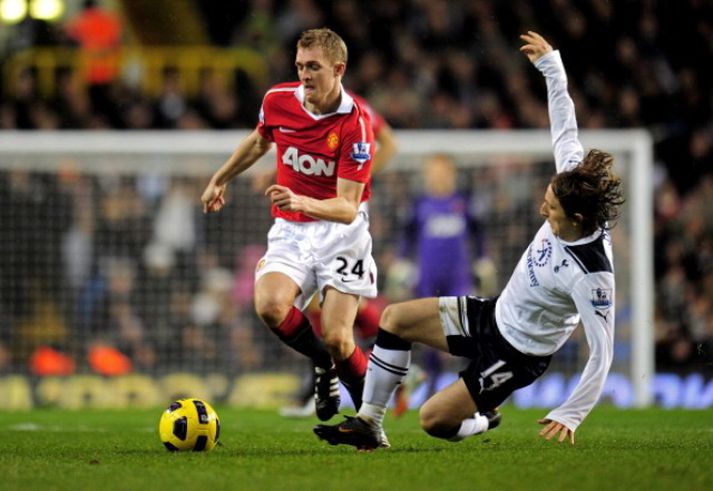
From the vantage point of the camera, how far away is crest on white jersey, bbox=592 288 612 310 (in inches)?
221

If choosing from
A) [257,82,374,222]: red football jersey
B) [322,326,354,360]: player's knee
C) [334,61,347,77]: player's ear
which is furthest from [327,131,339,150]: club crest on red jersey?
[322,326,354,360]: player's knee

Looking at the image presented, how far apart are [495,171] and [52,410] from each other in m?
4.67

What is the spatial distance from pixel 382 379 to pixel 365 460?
537mm

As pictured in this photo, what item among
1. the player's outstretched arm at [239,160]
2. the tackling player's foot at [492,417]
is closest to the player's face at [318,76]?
the player's outstretched arm at [239,160]

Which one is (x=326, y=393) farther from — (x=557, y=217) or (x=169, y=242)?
(x=169, y=242)

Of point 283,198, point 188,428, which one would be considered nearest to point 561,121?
point 283,198

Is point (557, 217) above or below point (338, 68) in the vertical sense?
below

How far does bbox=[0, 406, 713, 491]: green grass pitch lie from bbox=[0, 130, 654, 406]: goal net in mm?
3939

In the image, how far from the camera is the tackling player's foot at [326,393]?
6777 millimetres

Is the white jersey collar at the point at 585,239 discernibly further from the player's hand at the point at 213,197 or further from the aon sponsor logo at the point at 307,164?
the player's hand at the point at 213,197

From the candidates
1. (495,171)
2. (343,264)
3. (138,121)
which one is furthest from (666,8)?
(343,264)

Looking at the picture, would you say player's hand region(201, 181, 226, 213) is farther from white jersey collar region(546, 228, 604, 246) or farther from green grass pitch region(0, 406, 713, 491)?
white jersey collar region(546, 228, 604, 246)

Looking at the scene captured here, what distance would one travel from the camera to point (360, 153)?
6754 mm

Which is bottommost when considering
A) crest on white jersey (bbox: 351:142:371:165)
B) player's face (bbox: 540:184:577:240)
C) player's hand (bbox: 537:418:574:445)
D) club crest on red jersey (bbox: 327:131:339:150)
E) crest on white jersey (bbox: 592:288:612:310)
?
player's hand (bbox: 537:418:574:445)
